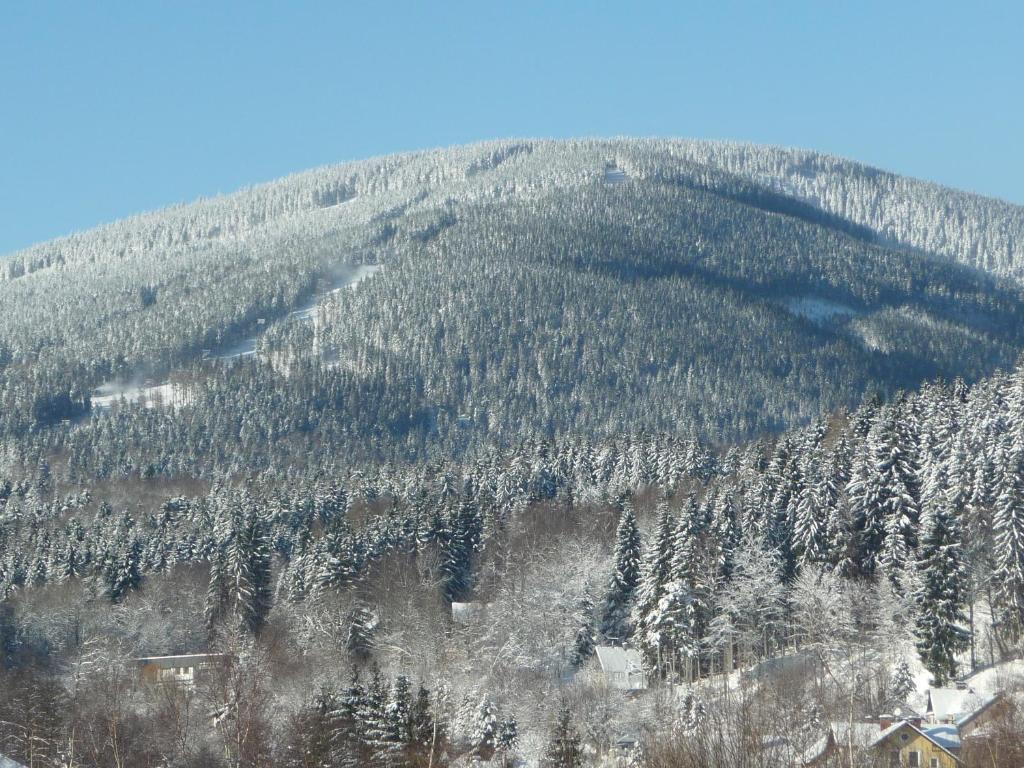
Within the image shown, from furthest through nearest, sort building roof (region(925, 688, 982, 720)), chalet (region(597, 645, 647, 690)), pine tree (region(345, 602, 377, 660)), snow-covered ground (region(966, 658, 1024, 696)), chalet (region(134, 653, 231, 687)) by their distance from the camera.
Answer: chalet (region(134, 653, 231, 687)) → pine tree (region(345, 602, 377, 660)) → chalet (region(597, 645, 647, 690)) → snow-covered ground (region(966, 658, 1024, 696)) → building roof (region(925, 688, 982, 720))

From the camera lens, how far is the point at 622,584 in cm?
8344

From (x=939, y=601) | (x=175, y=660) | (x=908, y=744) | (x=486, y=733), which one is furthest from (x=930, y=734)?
(x=175, y=660)

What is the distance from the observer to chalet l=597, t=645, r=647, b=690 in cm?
7350

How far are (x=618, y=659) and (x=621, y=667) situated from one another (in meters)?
0.82

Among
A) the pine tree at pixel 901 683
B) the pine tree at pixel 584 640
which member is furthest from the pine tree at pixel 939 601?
the pine tree at pixel 584 640

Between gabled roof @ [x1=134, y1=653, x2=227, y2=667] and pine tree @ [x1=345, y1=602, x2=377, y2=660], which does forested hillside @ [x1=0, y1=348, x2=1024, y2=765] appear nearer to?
pine tree @ [x1=345, y1=602, x2=377, y2=660]

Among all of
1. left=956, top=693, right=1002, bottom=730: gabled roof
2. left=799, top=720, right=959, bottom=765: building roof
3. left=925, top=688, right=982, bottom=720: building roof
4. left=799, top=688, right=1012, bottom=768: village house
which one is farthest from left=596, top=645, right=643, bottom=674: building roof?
left=956, top=693, right=1002, bottom=730: gabled roof

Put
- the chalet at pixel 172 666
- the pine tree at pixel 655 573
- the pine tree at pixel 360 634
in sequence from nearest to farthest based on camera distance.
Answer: the pine tree at pixel 655 573
the pine tree at pixel 360 634
the chalet at pixel 172 666

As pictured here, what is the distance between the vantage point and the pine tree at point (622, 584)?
83.2 meters

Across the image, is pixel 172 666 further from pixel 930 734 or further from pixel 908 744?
pixel 930 734

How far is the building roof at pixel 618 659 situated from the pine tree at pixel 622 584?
13.5 ft

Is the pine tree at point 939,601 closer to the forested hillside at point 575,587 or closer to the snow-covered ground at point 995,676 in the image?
the forested hillside at point 575,587

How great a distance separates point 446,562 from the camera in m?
94.4

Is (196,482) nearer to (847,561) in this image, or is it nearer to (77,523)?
(77,523)
